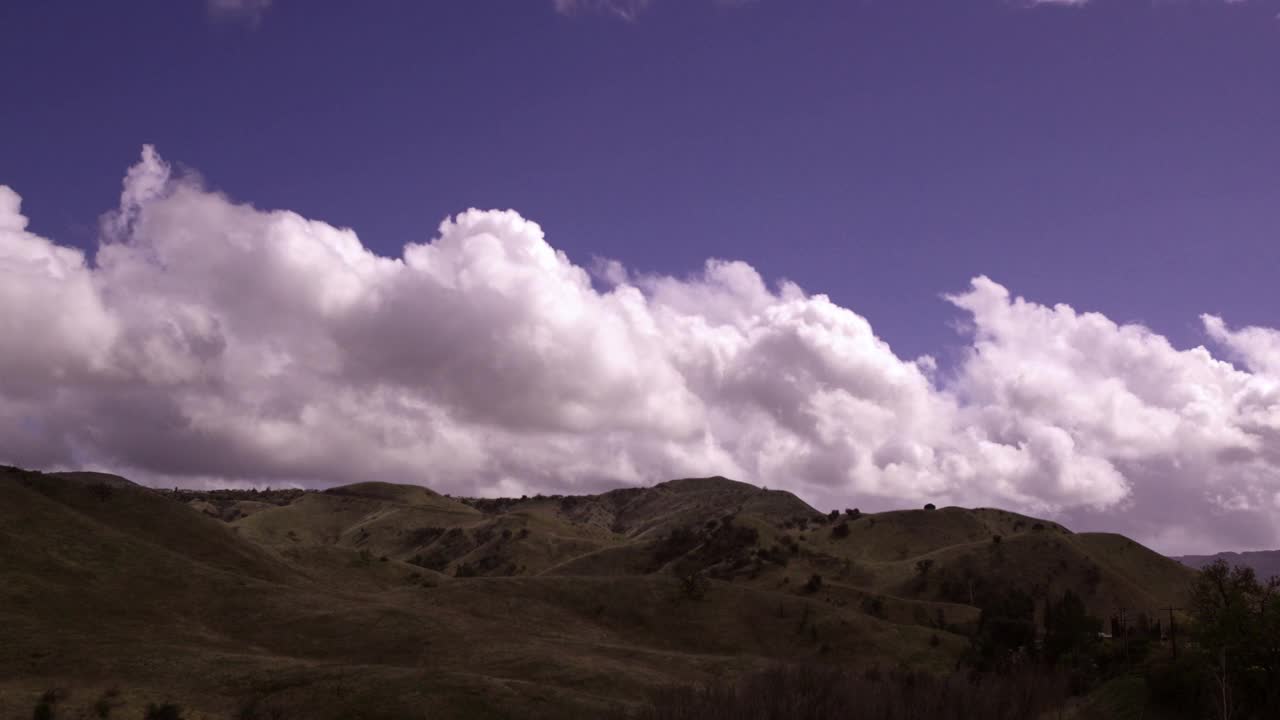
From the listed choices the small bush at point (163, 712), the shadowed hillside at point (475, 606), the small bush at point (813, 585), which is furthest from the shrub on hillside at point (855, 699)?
the small bush at point (813, 585)

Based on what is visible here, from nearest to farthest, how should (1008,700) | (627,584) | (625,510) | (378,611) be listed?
(1008,700)
(378,611)
(627,584)
(625,510)

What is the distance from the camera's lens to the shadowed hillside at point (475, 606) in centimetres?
3266

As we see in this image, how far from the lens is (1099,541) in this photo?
10019 centimetres

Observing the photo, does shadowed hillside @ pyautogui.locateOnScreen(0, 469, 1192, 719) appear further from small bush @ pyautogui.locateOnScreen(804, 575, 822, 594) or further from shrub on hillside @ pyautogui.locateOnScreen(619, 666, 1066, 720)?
shrub on hillside @ pyautogui.locateOnScreen(619, 666, 1066, 720)

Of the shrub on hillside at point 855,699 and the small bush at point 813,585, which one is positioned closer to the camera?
the shrub on hillside at point 855,699

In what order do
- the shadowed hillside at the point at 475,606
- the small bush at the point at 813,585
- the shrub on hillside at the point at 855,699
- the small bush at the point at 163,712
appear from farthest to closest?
the small bush at the point at 813,585 < the shadowed hillside at the point at 475,606 < the small bush at the point at 163,712 < the shrub on hillside at the point at 855,699

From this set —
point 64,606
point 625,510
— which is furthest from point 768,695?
point 625,510

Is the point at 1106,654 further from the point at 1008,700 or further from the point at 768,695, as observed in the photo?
the point at 768,695

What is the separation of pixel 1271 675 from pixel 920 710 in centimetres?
1293

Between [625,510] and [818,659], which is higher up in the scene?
[625,510]

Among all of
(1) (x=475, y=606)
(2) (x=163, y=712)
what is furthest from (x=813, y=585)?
(2) (x=163, y=712)

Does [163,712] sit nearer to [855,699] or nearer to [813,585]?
[855,699]

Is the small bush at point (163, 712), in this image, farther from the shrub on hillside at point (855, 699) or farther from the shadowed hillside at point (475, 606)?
the shrub on hillside at point (855, 699)

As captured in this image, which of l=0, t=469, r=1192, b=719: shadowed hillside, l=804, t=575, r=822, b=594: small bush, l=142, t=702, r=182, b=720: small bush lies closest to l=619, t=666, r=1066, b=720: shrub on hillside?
l=0, t=469, r=1192, b=719: shadowed hillside
